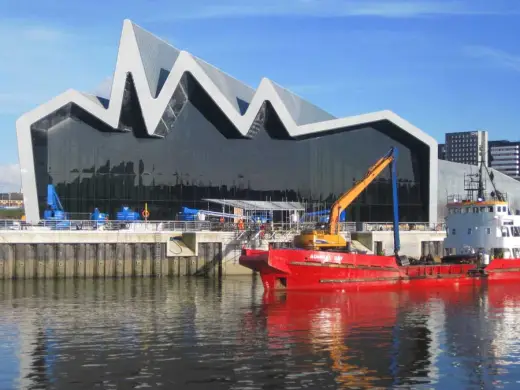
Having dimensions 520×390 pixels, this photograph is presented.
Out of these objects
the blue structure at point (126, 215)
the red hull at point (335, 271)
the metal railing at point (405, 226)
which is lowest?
the red hull at point (335, 271)

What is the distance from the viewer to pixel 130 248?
191ft

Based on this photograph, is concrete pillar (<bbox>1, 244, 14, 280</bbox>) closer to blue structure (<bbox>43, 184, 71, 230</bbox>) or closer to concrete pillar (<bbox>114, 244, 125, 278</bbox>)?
blue structure (<bbox>43, 184, 71, 230</bbox>)

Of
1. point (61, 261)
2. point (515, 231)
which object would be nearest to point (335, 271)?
point (515, 231)

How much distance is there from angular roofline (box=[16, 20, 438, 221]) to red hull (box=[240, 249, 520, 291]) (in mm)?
21523

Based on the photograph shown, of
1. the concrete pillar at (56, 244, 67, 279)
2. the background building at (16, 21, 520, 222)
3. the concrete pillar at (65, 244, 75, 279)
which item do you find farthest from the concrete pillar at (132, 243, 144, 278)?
the background building at (16, 21, 520, 222)

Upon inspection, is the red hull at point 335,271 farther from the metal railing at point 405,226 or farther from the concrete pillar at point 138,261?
the metal railing at point 405,226

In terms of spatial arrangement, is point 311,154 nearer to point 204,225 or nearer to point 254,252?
point 204,225

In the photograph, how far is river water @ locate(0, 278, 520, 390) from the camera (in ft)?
81.1

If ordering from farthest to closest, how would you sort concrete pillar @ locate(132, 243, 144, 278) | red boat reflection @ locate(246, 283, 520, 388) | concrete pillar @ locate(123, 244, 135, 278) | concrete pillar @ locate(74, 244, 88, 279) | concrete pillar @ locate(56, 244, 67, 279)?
concrete pillar @ locate(132, 243, 144, 278)
concrete pillar @ locate(123, 244, 135, 278)
concrete pillar @ locate(74, 244, 88, 279)
concrete pillar @ locate(56, 244, 67, 279)
red boat reflection @ locate(246, 283, 520, 388)

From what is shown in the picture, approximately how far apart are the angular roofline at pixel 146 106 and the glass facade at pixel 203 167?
112cm

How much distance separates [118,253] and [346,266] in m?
17.0

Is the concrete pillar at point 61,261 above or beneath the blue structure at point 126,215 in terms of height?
beneath

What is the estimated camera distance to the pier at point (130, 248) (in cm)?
5550

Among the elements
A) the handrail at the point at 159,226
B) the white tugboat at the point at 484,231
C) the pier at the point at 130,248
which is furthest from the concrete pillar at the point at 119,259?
the white tugboat at the point at 484,231
